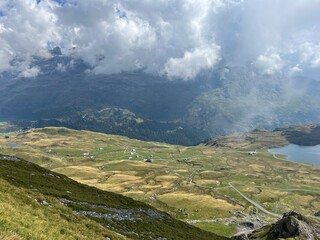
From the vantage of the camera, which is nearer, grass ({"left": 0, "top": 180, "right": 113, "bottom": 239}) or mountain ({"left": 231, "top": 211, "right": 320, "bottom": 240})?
grass ({"left": 0, "top": 180, "right": 113, "bottom": 239})

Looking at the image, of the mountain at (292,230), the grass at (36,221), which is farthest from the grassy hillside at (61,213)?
the mountain at (292,230)

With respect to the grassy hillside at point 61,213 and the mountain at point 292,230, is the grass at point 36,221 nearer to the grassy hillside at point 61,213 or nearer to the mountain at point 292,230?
the grassy hillside at point 61,213

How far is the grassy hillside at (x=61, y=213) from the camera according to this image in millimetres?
23812

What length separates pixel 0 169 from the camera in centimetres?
7294

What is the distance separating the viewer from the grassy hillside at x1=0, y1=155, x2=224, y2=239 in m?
23.8

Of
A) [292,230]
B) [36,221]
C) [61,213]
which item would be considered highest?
[36,221]

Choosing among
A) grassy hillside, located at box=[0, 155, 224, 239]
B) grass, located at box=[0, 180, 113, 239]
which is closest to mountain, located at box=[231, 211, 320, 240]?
grassy hillside, located at box=[0, 155, 224, 239]

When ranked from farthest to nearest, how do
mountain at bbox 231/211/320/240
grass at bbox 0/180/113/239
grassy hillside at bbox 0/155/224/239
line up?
mountain at bbox 231/211/320/240
grassy hillside at bbox 0/155/224/239
grass at bbox 0/180/113/239

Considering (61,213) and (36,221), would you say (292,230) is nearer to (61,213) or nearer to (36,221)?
(61,213)

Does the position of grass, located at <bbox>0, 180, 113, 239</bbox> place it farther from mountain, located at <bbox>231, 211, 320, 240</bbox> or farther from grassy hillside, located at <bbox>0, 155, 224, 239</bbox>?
mountain, located at <bbox>231, 211, 320, 240</bbox>

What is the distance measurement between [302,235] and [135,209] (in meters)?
77.1

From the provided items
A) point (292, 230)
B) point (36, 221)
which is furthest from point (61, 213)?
point (292, 230)

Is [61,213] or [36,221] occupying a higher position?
[36,221]

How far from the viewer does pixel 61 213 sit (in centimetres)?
3884
